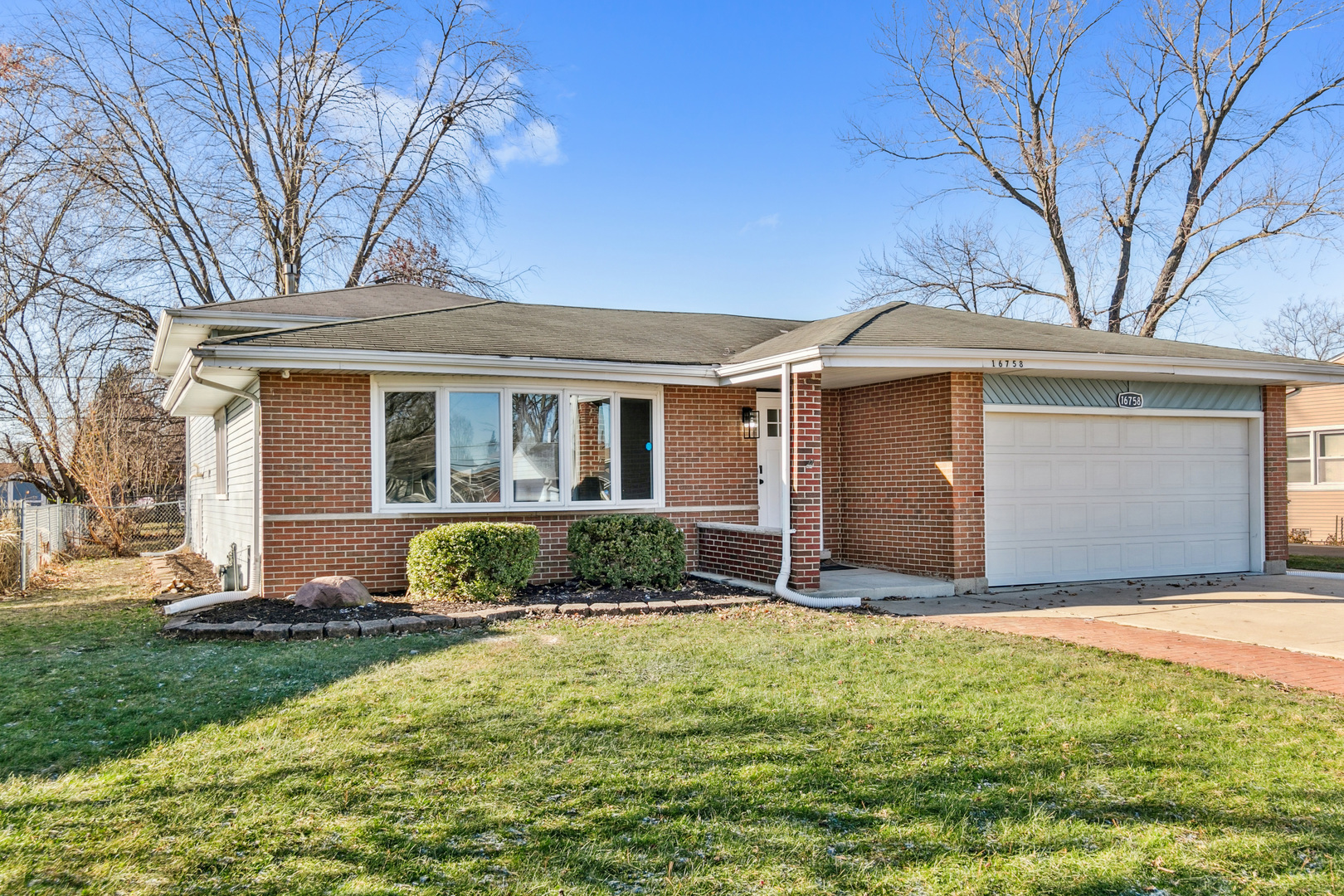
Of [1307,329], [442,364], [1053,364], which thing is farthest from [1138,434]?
[1307,329]

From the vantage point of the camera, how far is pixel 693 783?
149 inches

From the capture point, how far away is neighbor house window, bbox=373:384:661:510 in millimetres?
9398

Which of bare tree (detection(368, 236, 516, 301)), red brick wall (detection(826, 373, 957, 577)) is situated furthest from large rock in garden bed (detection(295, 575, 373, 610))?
bare tree (detection(368, 236, 516, 301))

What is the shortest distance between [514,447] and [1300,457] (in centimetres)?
1943

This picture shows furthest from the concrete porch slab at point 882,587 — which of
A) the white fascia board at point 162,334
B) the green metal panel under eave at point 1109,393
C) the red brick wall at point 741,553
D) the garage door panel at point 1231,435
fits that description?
the white fascia board at point 162,334

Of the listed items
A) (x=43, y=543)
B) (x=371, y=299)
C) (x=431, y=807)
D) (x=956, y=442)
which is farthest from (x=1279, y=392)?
(x=43, y=543)

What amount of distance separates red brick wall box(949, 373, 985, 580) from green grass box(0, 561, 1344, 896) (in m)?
3.59

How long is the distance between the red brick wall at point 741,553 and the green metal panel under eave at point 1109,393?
10.1ft

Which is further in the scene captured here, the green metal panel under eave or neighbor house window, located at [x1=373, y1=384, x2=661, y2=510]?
the green metal panel under eave

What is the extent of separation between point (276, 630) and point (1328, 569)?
13541 millimetres

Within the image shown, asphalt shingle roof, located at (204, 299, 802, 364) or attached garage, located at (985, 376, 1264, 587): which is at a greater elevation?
asphalt shingle roof, located at (204, 299, 802, 364)

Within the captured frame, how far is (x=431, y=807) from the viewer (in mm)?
3498

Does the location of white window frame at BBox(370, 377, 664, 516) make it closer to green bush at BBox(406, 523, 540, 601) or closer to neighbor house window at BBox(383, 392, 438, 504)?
neighbor house window at BBox(383, 392, 438, 504)

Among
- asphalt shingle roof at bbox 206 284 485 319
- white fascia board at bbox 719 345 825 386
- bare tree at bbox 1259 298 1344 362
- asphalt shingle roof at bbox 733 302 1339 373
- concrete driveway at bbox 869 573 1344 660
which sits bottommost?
concrete driveway at bbox 869 573 1344 660
